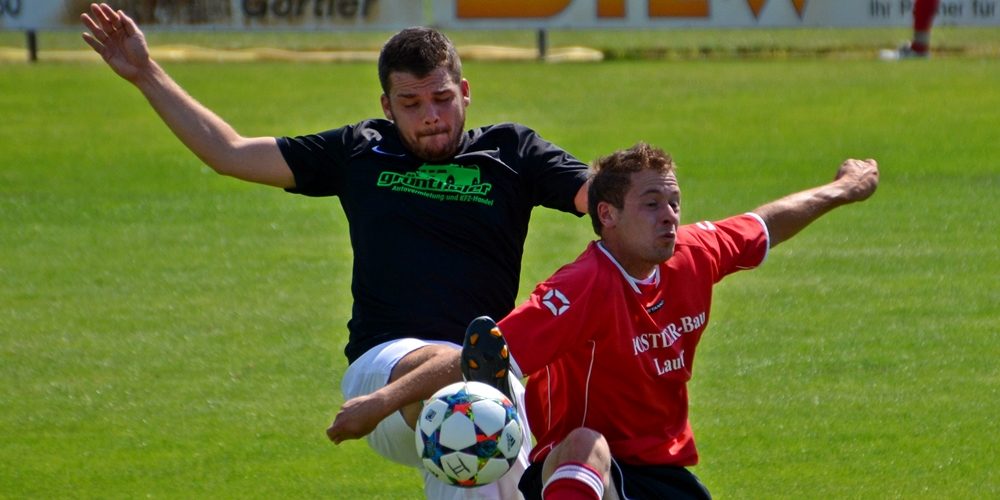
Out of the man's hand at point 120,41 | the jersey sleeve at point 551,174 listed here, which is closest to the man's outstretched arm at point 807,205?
the jersey sleeve at point 551,174

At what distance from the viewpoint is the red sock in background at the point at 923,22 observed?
24844 mm

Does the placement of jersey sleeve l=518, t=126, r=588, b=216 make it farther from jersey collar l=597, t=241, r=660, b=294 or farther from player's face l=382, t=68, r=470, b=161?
jersey collar l=597, t=241, r=660, b=294

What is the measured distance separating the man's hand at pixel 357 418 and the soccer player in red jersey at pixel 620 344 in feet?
1.59

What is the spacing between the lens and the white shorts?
5.88m

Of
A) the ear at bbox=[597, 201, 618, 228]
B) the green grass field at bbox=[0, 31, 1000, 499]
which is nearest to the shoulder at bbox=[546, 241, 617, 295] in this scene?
the ear at bbox=[597, 201, 618, 228]

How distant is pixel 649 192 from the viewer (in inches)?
223

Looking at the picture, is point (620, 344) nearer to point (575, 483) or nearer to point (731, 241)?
point (575, 483)

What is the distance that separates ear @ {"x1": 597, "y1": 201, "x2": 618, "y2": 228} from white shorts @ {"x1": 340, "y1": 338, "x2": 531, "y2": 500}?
2.14 feet

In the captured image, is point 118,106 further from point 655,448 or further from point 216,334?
point 655,448

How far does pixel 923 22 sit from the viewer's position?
25328 millimetres

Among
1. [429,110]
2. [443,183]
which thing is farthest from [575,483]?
[429,110]

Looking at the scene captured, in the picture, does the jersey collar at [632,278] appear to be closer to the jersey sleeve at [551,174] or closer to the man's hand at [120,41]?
the jersey sleeve at [551,174]

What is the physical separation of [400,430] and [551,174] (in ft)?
4.09

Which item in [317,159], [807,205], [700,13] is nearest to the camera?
[807,205]
